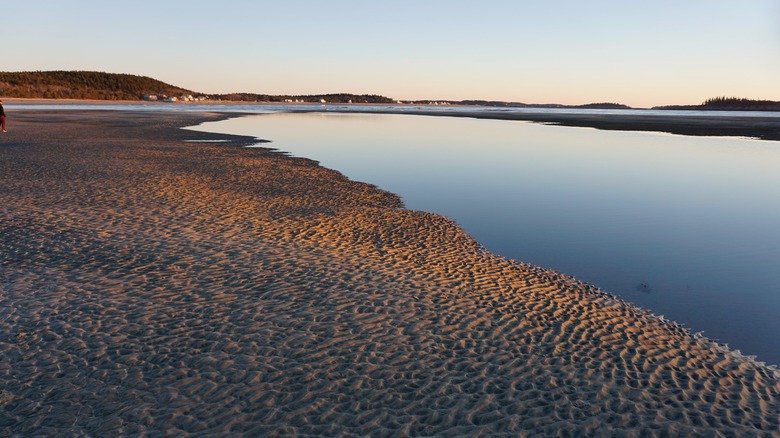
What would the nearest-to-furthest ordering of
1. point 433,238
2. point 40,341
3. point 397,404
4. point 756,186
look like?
point 397,404 → point 40,341 → point 433,238 → point 756,186

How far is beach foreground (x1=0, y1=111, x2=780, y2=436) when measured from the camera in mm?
6789

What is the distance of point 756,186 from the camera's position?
28.0 metres

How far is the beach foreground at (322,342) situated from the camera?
6.79 m

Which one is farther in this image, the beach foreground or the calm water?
the calm water

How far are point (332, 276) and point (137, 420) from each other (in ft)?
18.8

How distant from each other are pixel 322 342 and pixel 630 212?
685 inches

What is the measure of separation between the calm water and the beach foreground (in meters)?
1.77

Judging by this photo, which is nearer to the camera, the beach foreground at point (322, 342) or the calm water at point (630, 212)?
the beach foreground at point (322, 342)

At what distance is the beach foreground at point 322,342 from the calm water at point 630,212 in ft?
5.80

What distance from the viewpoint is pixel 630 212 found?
21594 millimetres

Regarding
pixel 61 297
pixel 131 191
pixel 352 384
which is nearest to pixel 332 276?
pixel 352 384

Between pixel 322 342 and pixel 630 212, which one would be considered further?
pixel 630 212

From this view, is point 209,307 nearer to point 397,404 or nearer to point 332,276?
point 332,276

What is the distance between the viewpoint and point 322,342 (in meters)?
8.70
